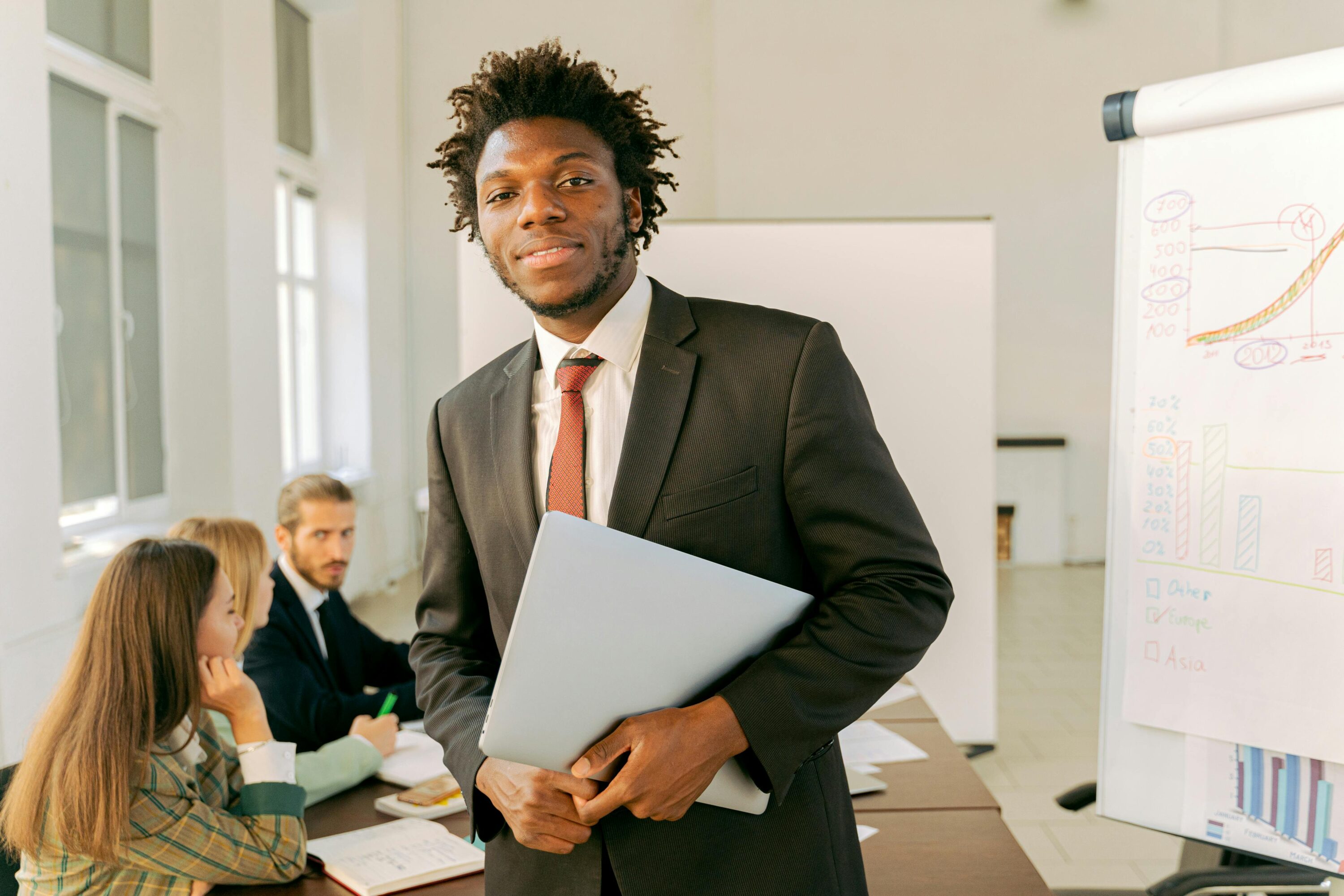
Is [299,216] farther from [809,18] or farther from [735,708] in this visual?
[735,708]

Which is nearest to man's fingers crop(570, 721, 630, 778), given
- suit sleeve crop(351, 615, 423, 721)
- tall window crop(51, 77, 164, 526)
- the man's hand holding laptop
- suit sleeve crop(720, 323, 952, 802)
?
the man's hand holding laptop

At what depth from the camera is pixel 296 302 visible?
666 centimetres

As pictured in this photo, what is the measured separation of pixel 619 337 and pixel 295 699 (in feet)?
4.97

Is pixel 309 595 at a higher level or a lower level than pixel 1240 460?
lower

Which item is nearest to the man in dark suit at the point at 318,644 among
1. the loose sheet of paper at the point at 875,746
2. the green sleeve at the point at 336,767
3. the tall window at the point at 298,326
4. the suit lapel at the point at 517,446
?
the green sleeve at the point at 336,767

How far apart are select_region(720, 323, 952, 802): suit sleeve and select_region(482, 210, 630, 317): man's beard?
0.23 m

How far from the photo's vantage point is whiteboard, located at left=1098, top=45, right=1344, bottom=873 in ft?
4.98

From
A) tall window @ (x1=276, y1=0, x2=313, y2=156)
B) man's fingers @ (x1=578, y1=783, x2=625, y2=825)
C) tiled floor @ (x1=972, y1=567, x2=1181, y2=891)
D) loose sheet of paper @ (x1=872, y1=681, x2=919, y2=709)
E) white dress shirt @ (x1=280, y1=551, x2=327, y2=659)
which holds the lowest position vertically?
tiled floor @ (x1=972, y1=567, x2=1181, y2=891)

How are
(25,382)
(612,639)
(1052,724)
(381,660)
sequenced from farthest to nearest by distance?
(1052,724), (25,382), (381,660), (612,639)

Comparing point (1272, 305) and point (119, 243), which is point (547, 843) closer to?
point (1272, 305)

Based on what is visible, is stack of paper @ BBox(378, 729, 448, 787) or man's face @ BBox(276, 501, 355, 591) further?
man's face @ BBox(276, 501, 355, 591)

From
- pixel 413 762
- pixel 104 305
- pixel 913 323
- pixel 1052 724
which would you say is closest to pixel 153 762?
pixel 413 762

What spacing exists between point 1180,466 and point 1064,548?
730 cm

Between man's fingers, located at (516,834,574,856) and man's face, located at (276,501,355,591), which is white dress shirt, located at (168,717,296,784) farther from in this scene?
man's face, located at (276,501,355,591)
